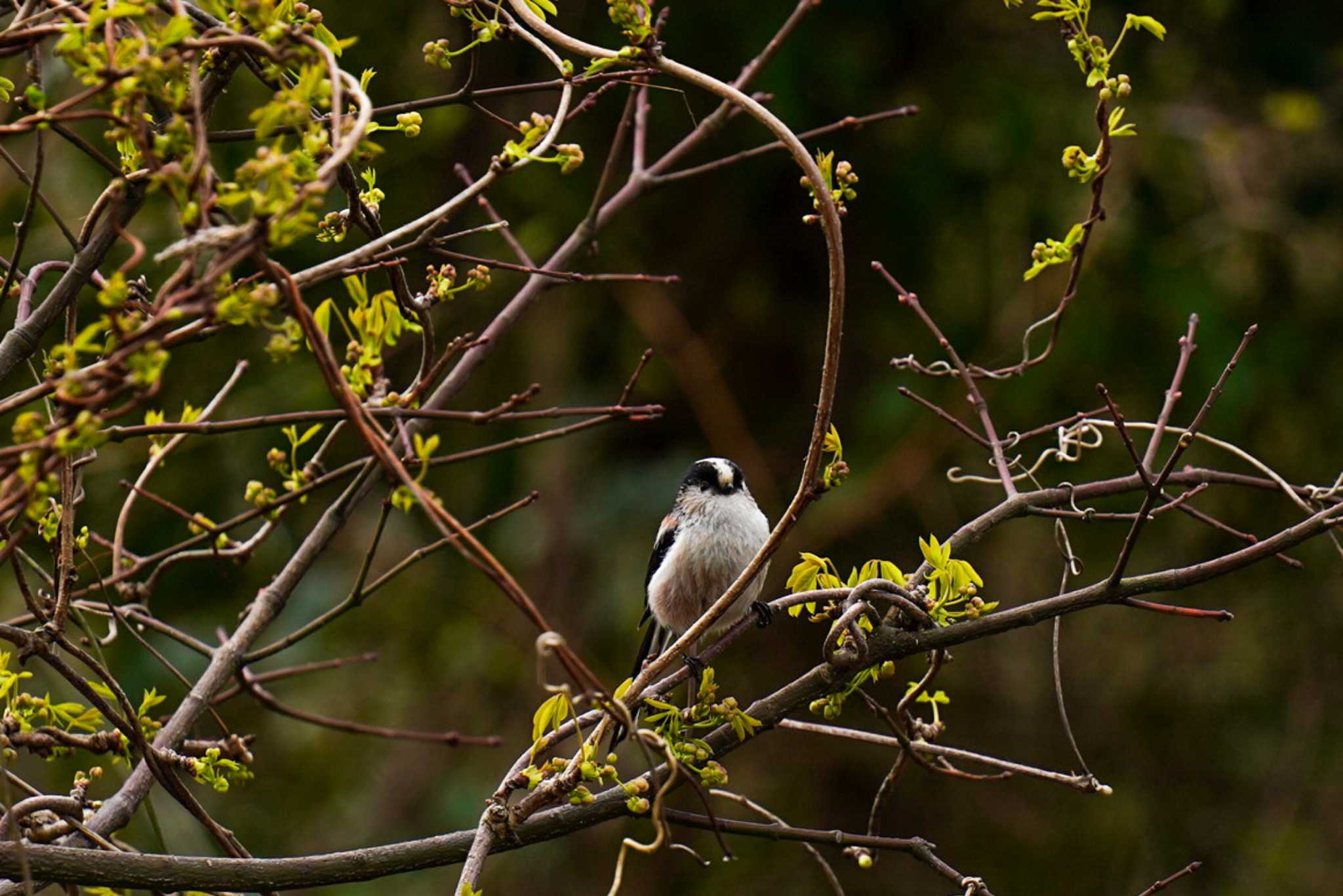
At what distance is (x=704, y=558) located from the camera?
15.7ft

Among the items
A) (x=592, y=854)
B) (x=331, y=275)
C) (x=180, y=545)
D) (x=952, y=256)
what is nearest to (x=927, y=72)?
(x=952, y=256)

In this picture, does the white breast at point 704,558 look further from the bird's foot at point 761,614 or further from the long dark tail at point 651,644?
the bird's foot at point 761,614

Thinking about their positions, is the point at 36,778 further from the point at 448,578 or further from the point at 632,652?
the point at 632,652

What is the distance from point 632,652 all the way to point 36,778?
3.63 m

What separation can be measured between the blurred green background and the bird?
148cm

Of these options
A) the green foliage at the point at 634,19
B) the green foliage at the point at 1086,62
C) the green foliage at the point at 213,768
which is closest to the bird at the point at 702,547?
the green foliage at the point at 213,768

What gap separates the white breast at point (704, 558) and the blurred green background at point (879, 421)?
1.60 m

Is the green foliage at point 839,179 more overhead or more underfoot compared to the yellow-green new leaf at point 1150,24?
more underfoot

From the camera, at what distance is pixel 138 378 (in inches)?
62.9

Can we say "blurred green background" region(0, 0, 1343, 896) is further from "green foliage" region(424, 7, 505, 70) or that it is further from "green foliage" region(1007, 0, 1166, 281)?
"green foliage" region(1007, 0, 1166, 281)

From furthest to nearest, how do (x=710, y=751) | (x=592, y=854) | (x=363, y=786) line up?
(x=363, y=786) → (x=592, y=854) → (x=710, y=751)

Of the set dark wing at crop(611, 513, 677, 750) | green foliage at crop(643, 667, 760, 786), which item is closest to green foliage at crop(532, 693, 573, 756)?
green foliage at crop(643, 667, 760, 786)

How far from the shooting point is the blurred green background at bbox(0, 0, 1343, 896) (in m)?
7.04

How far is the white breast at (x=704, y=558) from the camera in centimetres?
475
